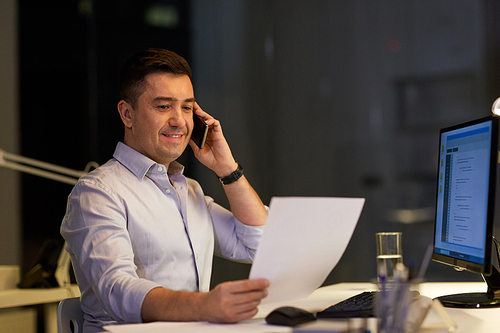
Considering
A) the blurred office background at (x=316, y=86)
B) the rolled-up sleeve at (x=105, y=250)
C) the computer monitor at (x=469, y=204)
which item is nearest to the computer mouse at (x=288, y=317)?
the rolled-up sleeve at (x=105, y=250)

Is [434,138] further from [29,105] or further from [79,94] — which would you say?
[29,105]

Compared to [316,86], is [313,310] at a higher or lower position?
lower

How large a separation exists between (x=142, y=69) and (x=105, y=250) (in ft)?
2.11

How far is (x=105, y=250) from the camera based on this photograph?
1248mm

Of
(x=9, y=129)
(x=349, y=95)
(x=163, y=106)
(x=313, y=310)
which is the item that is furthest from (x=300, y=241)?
(x=349, y=95)

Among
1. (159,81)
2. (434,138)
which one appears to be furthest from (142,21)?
(434,138)

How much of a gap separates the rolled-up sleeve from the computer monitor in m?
0.80

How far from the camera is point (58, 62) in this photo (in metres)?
3.09

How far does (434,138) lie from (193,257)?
273cm

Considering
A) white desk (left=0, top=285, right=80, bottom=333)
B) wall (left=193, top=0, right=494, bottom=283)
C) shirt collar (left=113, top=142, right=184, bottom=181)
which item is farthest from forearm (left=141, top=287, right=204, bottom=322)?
wall (left=193, top=0, right=494, bottom=283)

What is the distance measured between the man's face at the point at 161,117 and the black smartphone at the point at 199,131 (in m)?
0.08

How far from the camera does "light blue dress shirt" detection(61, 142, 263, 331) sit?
4.00 feet

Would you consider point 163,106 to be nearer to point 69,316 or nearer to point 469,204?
point 69,316

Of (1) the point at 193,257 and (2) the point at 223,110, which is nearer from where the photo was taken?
(1) the point at 193,257
